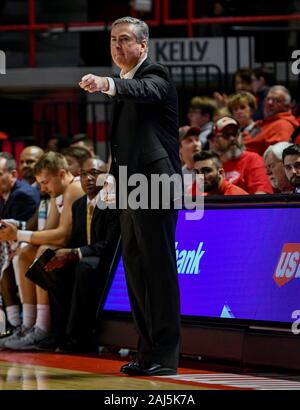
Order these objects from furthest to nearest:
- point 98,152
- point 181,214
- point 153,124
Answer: point 98,152 < point 181,214 < point 153,124

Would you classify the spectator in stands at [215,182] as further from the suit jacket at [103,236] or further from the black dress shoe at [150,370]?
the black dress shoe at [150,370]

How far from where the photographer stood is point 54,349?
9.12 m

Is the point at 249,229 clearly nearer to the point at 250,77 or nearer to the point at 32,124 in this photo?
the point at 250,77

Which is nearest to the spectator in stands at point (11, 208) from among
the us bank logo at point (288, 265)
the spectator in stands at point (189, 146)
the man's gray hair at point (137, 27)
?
the spectator in stands at point (189, 146)

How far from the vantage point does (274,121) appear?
36.8 ft

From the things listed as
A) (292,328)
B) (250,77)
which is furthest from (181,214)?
(250,77)

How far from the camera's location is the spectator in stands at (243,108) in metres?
11.5

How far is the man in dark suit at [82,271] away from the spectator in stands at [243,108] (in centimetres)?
262

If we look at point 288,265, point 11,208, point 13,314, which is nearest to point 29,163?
point 11,208

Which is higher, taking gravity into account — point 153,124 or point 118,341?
point 153,124

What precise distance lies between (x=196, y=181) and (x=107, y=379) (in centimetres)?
274

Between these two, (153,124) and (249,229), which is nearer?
(153,124)

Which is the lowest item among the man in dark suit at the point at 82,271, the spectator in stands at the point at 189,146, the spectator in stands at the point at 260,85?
the man in dark suit at the point at 82,271

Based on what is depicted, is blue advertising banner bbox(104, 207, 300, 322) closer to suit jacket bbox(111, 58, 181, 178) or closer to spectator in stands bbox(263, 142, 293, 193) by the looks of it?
spectator in stands bbox(263, 142, 293, 193)
